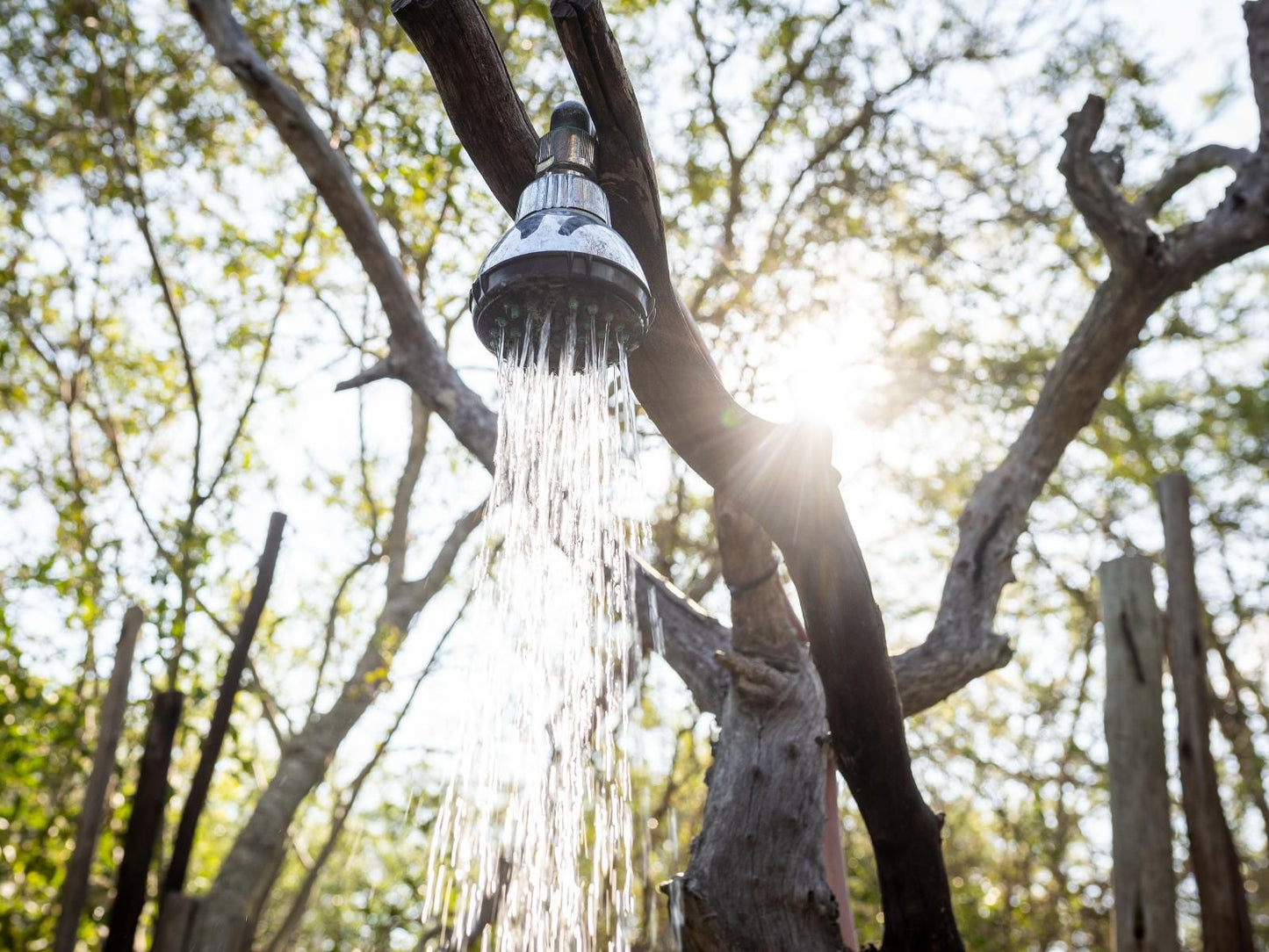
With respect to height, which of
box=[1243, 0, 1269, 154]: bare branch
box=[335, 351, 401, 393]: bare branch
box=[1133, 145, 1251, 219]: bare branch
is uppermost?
box=[1243, 0, 1269, 154]: bare branch

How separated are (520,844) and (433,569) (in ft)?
11.9

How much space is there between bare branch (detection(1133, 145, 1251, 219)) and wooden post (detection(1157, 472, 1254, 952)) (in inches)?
47.1

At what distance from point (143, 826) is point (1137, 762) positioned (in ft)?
9.95

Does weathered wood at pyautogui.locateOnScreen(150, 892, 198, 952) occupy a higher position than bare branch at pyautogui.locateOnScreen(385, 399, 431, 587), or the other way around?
bare branch at pyautogui.locateOnScreen(385, 399, 431, 587)

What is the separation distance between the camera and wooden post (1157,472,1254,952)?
2795 mm

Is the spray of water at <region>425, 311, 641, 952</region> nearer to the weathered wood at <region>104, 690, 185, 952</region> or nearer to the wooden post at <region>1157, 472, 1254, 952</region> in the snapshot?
the weathered wood at <region>104, 690, 185, 952</region>

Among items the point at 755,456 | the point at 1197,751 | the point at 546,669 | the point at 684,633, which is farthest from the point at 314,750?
the point at 1197,751

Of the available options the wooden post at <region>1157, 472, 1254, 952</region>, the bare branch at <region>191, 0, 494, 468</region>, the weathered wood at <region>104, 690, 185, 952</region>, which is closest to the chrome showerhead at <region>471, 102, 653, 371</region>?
the bare branch at <region>191, 0, 494, 468</region>

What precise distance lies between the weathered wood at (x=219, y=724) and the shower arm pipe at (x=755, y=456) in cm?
176

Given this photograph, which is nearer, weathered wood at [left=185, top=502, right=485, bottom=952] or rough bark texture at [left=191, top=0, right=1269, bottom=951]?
rough bark texture at [left=191, top=0, right=1269, bottom=951]

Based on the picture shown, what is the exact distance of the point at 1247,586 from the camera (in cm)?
846

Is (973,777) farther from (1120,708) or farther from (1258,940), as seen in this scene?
(1120,708)

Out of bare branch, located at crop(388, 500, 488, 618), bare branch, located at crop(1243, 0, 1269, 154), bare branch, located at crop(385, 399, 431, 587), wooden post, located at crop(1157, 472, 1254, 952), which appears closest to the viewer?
wooden post, located at crop(1157, 472, 1254, 952)

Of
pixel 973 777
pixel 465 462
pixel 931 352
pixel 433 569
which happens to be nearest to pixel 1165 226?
pixel 931 352
